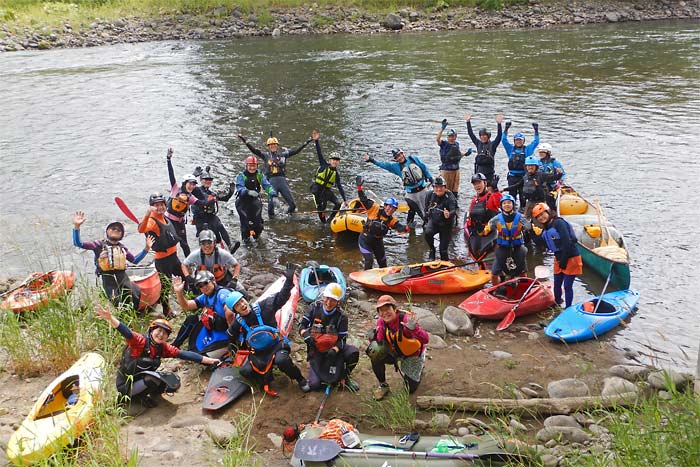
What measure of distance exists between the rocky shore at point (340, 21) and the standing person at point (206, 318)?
106 ft

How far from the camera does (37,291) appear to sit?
8445 millimetres

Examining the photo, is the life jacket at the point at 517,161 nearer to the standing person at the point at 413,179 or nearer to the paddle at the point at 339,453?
the standing person at the point at 413,179

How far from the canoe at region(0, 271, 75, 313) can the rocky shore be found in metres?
30.8

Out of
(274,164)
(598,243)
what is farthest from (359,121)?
(598,243)

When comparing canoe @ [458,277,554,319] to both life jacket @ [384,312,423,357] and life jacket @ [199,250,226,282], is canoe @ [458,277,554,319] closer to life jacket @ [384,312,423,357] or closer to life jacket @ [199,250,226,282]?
life jacket @ [384,312,423,357]

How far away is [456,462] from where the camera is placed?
5137 mm

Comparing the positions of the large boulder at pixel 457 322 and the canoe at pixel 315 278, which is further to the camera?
the canoe at pixel 315 278

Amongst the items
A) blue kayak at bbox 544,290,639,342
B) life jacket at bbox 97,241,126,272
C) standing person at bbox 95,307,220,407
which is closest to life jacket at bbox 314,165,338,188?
life jacket at bbox 97,241,126,272

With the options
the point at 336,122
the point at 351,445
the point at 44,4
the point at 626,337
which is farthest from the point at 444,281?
the point at 44,4

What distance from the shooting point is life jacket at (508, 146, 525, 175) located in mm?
11781

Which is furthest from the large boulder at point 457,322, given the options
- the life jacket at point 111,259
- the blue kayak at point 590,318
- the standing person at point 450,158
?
the life jacket at point 111,259

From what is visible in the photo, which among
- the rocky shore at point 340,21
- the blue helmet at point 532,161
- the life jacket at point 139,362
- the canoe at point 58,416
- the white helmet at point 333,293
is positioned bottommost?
the canoe at point 58,416

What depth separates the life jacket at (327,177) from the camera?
479 inches

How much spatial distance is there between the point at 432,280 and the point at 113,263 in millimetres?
4704
